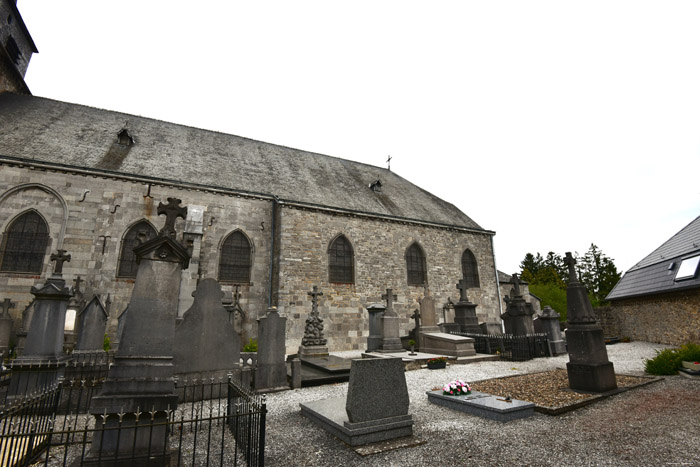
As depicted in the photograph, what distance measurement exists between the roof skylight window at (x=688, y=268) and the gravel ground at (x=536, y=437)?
30.9 ft

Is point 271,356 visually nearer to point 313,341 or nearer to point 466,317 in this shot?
point 313,341

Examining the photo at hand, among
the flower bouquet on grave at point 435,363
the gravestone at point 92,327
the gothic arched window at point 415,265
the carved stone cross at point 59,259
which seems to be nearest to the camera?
the carved stone cross at point 59,259

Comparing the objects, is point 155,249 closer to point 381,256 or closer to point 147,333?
point 147,333

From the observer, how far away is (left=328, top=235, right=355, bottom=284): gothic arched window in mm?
16469

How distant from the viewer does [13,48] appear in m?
18.5

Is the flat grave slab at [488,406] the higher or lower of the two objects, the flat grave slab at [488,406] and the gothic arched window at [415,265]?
the lower

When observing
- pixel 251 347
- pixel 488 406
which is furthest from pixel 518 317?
pixel 251 347

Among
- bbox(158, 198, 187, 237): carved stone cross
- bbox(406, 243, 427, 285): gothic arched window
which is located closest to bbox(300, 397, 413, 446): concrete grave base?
bbox(158, 198, 187, 237): carved stone cross

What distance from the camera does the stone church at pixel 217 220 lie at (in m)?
12.4

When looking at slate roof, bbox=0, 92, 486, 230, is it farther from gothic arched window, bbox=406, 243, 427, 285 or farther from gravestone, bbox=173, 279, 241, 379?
gravestone, bbox=173, 279, 241, 379

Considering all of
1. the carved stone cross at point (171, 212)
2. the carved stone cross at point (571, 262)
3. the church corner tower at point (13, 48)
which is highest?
the church corner tower at point (13, 48)

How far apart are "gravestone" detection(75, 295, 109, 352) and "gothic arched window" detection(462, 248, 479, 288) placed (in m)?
17.3

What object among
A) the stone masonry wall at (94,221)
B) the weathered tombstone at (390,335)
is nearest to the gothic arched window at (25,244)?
the stone masonry wall at (94,221)

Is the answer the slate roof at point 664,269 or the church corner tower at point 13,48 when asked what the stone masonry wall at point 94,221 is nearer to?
the church corner tower at point 13,48
